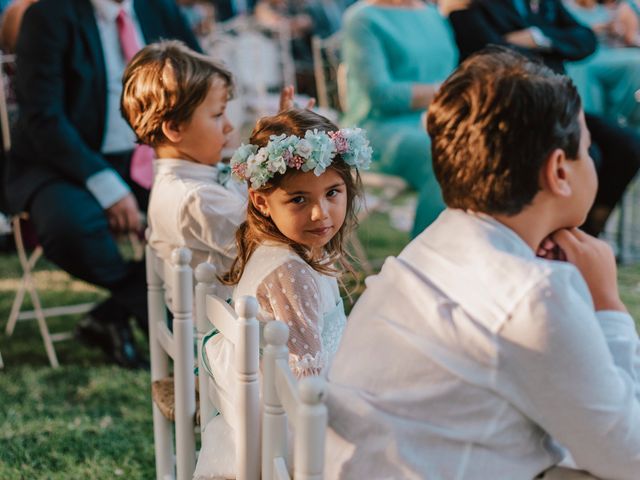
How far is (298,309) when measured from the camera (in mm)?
1803

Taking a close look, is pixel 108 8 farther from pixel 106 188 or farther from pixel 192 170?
pixel 192 170

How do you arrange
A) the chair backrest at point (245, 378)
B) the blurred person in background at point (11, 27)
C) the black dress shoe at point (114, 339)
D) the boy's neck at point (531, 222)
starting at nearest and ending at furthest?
1. the boy's neck at point (531, 222)
2. the chair backrest at point (245, 378)
3. the black dress shoe at point (114, 339)
4. the blurred person in background at point (11, 27)

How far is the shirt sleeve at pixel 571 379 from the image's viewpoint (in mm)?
1214

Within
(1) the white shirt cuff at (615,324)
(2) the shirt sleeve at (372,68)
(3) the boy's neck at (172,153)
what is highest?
(1) the white shirt cuff at (615,324)

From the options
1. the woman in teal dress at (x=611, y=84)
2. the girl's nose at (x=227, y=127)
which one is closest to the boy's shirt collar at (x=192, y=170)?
the girl's nose at (x=227, y=127)

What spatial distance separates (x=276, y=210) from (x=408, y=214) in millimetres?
4364

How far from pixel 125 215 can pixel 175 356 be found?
1479 mm

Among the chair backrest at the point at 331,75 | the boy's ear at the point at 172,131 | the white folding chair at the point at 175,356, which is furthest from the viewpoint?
the chair backrest at the point at 331,75

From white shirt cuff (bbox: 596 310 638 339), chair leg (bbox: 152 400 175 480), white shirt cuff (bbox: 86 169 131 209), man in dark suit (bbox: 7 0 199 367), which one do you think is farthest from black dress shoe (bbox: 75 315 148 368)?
white shirt cuff (bbox: 596 310 638 339)

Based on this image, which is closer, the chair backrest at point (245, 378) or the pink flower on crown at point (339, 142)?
the chair backrest at point (245, 378)

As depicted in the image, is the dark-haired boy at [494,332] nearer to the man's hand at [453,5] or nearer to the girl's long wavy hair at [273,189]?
the girl's long wavy hair at [273,189]

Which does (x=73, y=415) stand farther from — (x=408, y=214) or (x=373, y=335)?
(x=408, y=214)

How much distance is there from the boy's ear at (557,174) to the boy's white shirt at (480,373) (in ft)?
0.28

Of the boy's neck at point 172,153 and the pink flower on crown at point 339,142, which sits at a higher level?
the pink flower on crown at point 339,142
